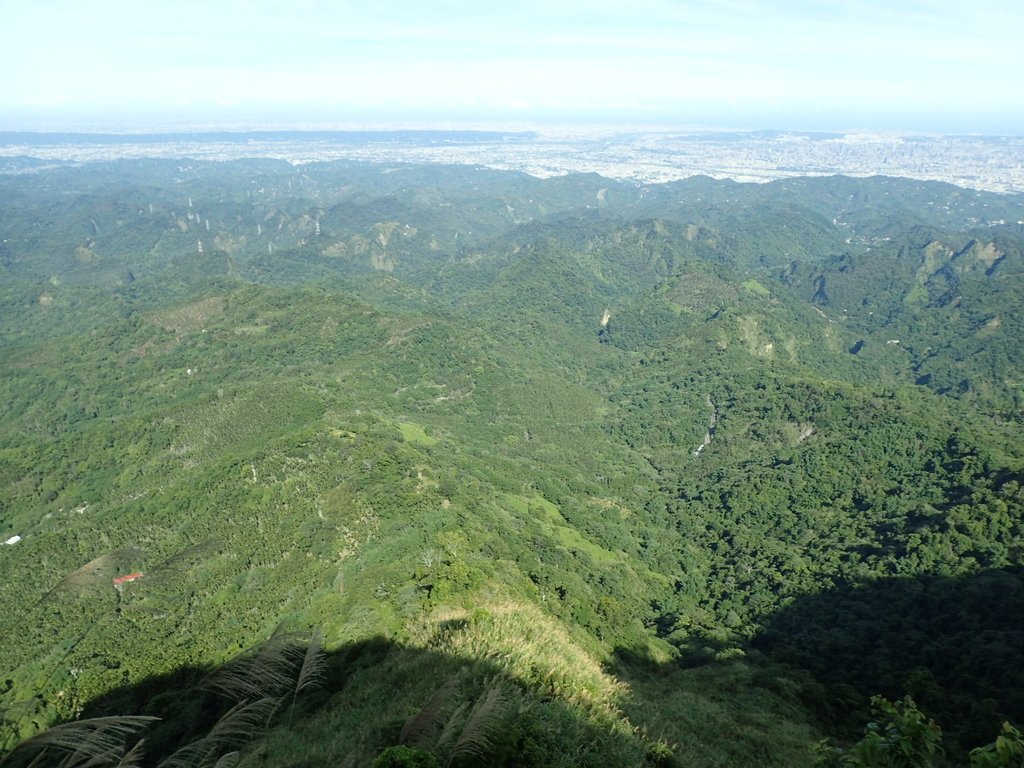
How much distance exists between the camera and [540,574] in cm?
6166

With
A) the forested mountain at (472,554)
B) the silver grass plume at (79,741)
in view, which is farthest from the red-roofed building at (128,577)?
the silver grass plume at (79,741)

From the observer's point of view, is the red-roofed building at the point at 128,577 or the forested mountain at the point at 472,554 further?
the red-roofed building at the point at 128,577

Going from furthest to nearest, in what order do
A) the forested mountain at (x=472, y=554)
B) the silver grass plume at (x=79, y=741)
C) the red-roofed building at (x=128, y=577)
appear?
the red-roofed building at (x=128, y=577), the forested mountain at (x=472, y=554), the silver grass plume at (x=79, y=741)

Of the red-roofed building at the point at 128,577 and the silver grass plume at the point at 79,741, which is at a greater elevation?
the silver grass plume at the point at 79,741

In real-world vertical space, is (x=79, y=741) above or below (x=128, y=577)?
above

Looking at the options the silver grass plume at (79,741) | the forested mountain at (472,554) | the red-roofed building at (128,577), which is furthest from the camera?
the red-roofed building at (128,577)

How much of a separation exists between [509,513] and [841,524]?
44954 millimetres

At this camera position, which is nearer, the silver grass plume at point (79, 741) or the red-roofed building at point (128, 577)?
the silver grass plume at point (79, 741)

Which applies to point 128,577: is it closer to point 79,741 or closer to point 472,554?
point 472,554

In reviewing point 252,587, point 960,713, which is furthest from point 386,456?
point 960,713

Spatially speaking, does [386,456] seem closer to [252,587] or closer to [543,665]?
[252,587]

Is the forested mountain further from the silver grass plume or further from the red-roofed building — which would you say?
the red-roofed building

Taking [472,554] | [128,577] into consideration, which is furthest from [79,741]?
[128,577]

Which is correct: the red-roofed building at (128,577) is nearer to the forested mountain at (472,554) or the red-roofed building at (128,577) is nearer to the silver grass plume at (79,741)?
the forested mountain at (472,554)
